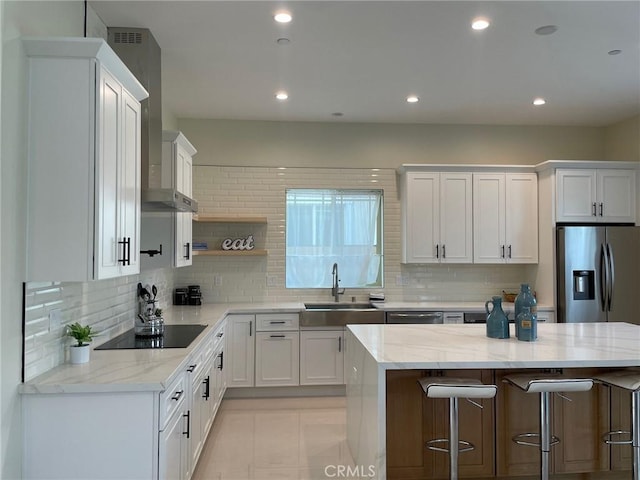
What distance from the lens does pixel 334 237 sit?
5.40 metres

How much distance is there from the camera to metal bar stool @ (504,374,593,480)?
2.35 m

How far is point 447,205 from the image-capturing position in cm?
507

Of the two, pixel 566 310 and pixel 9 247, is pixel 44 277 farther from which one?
pixel 566 310

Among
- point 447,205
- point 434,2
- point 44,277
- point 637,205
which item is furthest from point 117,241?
point 637,205

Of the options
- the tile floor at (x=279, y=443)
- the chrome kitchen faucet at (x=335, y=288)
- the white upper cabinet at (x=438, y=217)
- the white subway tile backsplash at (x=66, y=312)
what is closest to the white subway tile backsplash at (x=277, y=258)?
the chrome kitchen faucet at (x=335, y=288)

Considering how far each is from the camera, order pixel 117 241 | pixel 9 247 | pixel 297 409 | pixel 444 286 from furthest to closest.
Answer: pixel 444 286 → pixel 297 409 → pixel 117 241 → pixel 9 247

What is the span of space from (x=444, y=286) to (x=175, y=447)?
12.4 feet

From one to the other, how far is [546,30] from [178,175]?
2.93m

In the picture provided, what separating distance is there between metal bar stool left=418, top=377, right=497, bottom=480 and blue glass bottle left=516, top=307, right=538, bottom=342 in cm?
50

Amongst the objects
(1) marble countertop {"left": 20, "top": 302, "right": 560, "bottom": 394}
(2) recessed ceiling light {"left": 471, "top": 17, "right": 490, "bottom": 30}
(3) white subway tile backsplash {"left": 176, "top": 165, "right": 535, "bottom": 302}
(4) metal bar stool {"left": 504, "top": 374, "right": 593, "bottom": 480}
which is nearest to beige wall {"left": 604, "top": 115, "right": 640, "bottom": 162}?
(3) white subway tile backsplash {"left": 176, "top": 165, "right": 535, "bottom": 302}

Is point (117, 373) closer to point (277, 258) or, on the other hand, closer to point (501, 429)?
point (501, 429)

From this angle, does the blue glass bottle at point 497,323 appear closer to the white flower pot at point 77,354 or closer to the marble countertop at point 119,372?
the marble countertop at point 119,372

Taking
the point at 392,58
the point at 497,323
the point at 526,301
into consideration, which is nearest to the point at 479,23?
the point at 392,58

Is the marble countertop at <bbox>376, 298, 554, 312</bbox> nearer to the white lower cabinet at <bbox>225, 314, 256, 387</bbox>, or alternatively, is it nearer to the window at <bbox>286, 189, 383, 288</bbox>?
the window at <bbox>286, 189, 383, 288</bbox>
